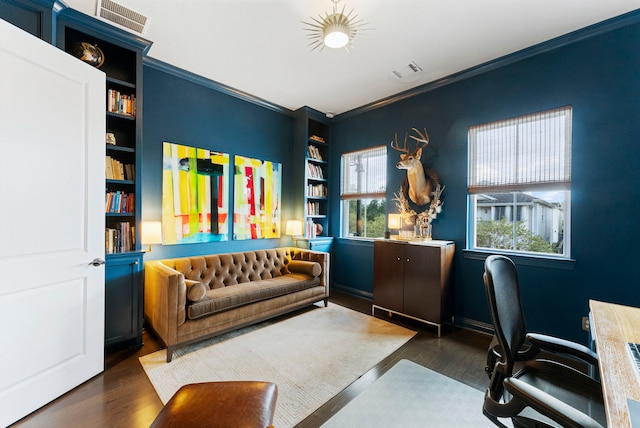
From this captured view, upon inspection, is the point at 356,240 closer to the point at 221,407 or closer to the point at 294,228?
the point at 294,228

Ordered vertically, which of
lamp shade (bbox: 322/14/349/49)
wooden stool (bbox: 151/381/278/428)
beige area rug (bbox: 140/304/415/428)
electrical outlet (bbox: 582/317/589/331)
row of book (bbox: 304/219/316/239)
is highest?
lamp shade (bbox: 322/14/349/49)

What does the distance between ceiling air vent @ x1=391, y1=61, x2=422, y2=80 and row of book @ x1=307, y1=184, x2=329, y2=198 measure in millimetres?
2121

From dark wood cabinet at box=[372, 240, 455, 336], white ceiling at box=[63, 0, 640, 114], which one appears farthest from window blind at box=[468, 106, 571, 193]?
dark wood cabinet at box=[372, 240, 455, 336]

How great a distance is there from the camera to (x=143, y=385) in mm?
2047

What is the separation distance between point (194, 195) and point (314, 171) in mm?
2017

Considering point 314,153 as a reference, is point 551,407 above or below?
below

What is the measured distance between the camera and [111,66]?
2812 millimetres

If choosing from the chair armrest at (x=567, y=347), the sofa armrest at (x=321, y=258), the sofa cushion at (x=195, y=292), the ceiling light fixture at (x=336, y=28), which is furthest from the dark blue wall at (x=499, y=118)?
the ceiling light fixture at (x=336, y=28)

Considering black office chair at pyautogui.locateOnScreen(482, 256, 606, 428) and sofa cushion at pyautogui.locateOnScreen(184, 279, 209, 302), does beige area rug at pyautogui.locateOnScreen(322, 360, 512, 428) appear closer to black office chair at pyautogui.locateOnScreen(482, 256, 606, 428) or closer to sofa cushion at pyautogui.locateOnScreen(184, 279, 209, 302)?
black office chair at pyautogui.locateOnScreen(482, 256, 606, 428)

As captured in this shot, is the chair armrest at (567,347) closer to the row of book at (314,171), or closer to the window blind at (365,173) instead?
the window blind at (365,173)

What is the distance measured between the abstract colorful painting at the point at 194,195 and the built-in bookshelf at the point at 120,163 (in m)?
0.49

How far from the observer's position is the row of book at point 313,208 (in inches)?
184

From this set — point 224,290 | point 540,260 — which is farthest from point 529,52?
point 224,290

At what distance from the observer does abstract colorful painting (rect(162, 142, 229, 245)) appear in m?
3.28
